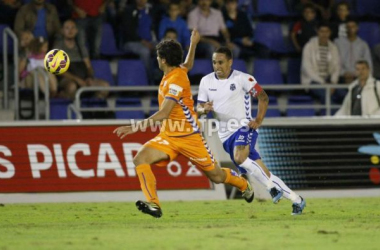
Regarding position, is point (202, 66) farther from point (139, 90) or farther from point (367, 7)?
point (367, 7)

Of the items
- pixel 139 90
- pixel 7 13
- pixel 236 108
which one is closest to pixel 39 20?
pixel 7 13

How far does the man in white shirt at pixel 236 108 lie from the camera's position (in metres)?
12.6

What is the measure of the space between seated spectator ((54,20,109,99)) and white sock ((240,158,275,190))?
252 inches

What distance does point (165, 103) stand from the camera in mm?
11375

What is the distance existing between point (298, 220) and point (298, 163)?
14.3ft

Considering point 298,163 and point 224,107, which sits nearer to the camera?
point 224,107

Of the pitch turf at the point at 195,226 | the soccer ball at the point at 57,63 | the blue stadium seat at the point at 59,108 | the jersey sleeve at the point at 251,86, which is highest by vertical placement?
the soccer ball at the point at 57,63

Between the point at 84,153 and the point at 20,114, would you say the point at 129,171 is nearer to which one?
the point at 84,153

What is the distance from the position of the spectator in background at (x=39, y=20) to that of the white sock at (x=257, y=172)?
7246 millimetres

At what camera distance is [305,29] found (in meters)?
20.4

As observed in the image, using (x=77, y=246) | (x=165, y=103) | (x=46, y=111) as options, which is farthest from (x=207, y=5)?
(x=77, y=246)

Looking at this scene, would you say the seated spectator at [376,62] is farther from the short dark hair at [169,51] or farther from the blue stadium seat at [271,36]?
the short dark hair at [169,51]

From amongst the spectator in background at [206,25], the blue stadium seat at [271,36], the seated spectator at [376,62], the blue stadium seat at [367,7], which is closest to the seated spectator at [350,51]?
the seated spectator at [376,62]

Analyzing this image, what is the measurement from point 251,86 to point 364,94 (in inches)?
199
